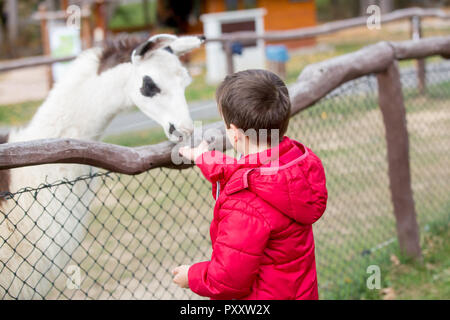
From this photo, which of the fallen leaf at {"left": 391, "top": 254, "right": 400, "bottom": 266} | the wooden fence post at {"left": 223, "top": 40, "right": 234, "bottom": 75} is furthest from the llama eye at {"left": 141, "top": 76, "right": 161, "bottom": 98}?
the wooden fence post at {"left": 223, "top": 40, "right": 234, "bottom": 75}

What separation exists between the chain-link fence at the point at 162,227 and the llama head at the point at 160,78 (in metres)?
0.46

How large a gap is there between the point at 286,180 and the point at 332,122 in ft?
18.3

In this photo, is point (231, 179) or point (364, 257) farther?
point (364, 257)

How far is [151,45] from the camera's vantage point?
3.54 meters

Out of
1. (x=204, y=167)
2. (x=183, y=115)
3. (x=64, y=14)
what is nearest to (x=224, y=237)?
(x=204, y=167)

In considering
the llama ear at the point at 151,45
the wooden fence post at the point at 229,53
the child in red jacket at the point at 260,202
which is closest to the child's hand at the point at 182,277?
the child in red jacket at the point at 260,202

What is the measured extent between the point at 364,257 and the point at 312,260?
7.88 feet

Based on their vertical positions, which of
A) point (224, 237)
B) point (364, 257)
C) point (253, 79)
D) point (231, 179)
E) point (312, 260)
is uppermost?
point (253, 79)

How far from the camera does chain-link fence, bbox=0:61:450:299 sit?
2662 millimetres

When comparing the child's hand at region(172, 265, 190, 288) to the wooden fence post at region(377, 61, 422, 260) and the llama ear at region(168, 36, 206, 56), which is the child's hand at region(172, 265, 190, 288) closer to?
the llama ear at region(168, 36, 206, 56)

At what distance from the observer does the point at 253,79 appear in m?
1.76

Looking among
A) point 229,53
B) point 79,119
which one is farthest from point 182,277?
point 229,53
